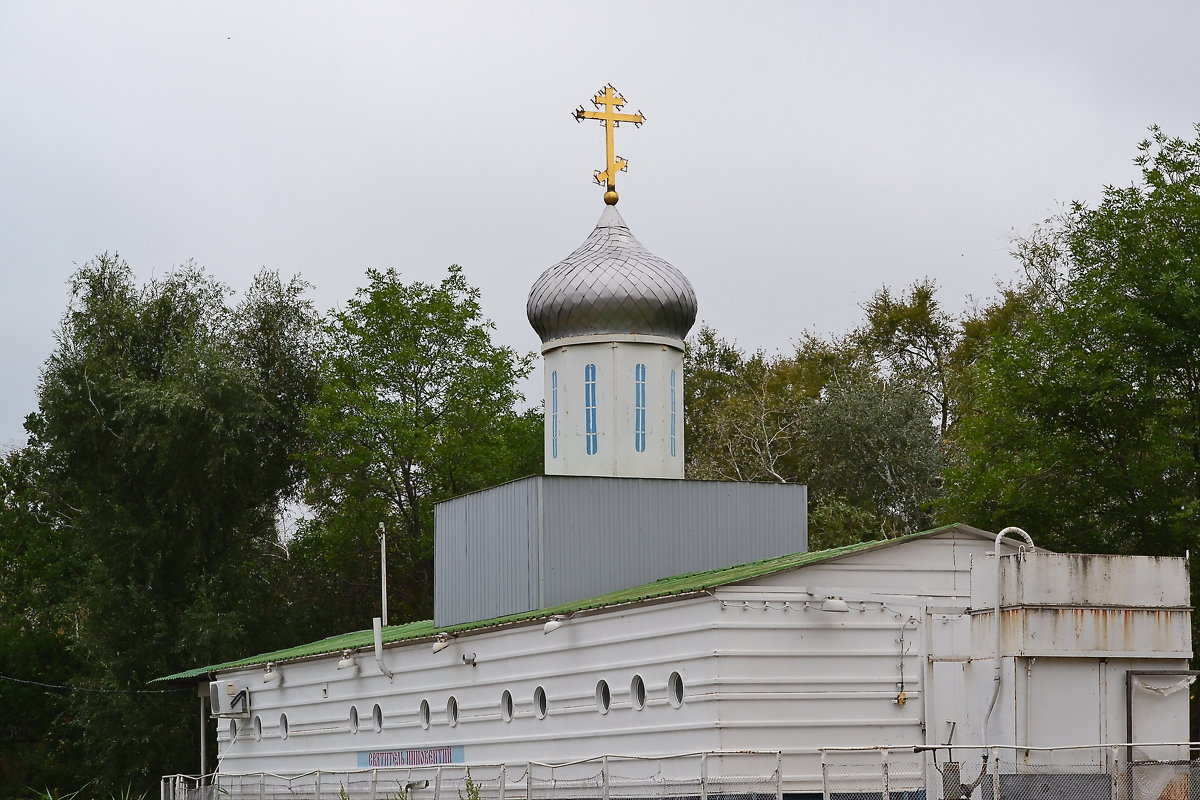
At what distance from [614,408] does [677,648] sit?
8.35 metres

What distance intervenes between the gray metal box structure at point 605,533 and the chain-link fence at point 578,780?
3057mm

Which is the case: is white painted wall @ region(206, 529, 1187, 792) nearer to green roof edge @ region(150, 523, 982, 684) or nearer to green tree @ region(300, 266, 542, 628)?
green roof edge @ region(150, 523, 982, 684)

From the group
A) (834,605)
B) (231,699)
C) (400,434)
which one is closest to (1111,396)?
(834,605)

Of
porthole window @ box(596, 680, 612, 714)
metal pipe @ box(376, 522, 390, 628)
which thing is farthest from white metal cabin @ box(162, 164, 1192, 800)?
metal pipe @ box(376, 522, 390, 628)

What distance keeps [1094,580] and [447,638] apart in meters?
11.7

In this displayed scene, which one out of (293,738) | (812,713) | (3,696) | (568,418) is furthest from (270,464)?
(812,713)

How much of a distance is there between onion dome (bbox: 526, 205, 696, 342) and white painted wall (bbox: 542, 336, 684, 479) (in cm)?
26

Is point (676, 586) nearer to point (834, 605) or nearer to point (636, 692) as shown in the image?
point (636, 692)

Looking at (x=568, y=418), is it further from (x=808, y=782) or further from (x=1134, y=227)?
(x=1134, y=227)

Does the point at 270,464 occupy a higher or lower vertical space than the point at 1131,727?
higher

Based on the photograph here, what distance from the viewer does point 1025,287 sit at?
175 ft

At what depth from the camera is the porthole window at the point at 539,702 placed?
25297 mm

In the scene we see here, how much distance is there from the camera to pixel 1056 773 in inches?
731

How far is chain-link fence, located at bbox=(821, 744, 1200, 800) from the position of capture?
18500mm
